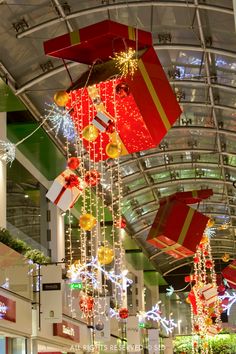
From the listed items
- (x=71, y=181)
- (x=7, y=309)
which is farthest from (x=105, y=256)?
(x=7, y=309)

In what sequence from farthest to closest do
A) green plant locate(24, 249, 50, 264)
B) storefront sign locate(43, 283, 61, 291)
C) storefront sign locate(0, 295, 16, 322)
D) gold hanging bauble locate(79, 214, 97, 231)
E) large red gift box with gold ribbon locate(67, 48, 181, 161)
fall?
1. green plant locate(24, 249, 50, 264)
2. storefront sign locate(43, 283, 61, 291)
3. storefront sign locate(0, 295, 16, 322)
4. gold hanging bauble locate(79, 214, 97, 231)
5. large red gift box with gold ribbon locate(67, 48, 181, 161)

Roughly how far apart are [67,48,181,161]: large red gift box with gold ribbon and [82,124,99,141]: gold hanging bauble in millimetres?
78

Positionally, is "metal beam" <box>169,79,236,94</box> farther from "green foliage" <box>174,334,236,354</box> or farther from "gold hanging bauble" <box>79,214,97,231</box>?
A: "green foliage" <box>174,334,236,354</box>

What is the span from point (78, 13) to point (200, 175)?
10.7 m

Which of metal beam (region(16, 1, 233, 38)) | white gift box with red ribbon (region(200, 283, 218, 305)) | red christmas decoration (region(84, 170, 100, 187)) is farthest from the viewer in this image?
white gift box with red ribbon (region(200, 283, 218, 305))

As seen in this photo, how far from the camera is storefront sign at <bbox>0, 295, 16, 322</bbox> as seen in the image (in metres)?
10.6

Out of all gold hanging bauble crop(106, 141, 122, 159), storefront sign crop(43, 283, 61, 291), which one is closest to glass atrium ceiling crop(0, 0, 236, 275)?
storefront sign crop(43, 283, 61, 291)

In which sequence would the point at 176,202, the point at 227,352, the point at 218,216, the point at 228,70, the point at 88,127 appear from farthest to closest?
the point at 227,352, the point at 218,216, the point at 228,70, the point at 176,202, the point at 88,127

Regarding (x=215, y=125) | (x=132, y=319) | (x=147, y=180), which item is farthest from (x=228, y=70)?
(x=132, y=319)

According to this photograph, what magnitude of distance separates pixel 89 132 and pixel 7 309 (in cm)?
538

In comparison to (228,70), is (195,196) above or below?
below

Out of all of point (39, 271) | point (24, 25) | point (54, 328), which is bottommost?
point (54, 328)

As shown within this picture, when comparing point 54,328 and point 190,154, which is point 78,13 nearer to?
point 54,328

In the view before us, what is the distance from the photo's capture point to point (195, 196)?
10148 millimetres
